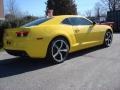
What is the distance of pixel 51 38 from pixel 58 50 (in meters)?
0.52

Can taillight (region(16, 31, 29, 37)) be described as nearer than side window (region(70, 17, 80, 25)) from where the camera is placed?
Yes

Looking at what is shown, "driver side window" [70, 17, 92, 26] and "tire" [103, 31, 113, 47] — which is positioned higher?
"driver side window" [70, 17, 92, 26]

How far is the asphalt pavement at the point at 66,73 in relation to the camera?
6.09 m

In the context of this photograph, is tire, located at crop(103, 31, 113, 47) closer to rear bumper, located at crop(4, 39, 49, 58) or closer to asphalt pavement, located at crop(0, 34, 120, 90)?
asphalt pavement, located at crop(0, 34, 120, 90)

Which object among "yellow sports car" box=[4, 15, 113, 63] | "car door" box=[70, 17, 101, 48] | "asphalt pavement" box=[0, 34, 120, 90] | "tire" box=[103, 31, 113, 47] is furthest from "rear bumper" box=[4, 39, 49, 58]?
"tire" box=[103, 31, 113, 47]

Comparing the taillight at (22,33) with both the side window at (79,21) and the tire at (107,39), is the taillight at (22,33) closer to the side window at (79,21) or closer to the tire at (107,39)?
the side window at (79,21)

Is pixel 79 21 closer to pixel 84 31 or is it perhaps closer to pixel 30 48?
pixel 84 31

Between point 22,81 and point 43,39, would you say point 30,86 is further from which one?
point 43,39

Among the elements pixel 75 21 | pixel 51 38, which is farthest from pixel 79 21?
pixel 51 38

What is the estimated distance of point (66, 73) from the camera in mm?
7102

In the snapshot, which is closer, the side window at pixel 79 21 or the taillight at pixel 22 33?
the taillight at pixel 22 33

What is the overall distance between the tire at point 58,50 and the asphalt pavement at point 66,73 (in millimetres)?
182

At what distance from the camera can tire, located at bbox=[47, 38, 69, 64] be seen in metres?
8.18

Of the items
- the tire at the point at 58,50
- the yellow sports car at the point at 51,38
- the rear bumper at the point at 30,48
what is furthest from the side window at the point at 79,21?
the rear bumper at the point at 30,48
